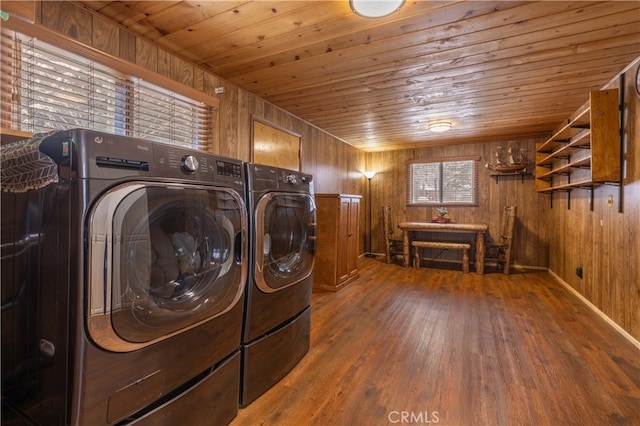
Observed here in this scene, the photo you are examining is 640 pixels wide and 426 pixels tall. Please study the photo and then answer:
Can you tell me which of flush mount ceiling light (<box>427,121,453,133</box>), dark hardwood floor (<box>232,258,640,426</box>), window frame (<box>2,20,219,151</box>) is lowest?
dark hardwood floor (<box>232,258,640,426</box>)

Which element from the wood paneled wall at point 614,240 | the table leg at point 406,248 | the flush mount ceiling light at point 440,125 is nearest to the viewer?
the wood paneled wall at point 614,240

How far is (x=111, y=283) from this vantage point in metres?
0.93

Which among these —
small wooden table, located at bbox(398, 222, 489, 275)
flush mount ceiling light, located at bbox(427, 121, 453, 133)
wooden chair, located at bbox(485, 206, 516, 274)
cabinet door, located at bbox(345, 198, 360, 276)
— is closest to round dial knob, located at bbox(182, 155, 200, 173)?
cabinet door, located at bbox(345, 198, 360, 276)

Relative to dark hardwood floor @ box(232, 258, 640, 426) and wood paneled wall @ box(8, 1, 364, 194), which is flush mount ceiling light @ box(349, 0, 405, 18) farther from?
dark hardwood floor @ box(232, 258, 640, 426)

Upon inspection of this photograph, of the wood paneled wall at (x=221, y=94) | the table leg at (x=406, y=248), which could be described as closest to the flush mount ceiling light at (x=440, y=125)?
the wood paneled wall at (x=221, y=94)

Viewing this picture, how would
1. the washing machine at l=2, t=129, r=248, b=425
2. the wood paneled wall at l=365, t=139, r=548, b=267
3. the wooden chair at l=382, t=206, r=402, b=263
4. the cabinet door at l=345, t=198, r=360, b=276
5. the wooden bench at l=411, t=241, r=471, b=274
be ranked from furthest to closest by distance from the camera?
the wooden chair at l=382, t=206, r=402, b=263, the wood paneled wall at l=365, t=139, r=548, b=267, the wooden bench at l=411, t=241, r=471, b=274, the cabinet door at l=345, t=198, r=360, b=276, the washing machine at l=2, t=129, r=248, b=425

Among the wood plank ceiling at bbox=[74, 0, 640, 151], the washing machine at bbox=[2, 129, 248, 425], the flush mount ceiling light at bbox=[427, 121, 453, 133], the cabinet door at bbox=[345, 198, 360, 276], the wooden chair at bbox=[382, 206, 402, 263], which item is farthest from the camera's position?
the wooden chair at bbox=[382, 206, 402, 263]

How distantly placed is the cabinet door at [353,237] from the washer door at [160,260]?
2.84 meters

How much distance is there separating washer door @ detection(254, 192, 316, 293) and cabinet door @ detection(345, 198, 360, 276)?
2.17 m

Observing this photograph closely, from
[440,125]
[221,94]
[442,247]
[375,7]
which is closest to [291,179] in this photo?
[375,7]

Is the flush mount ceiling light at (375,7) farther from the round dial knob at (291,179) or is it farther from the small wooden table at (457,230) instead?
the small wooden table at (457,230)

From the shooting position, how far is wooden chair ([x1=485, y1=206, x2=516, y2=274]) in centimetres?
458

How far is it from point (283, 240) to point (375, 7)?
1.47 m

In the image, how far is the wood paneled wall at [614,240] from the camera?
2303 millimetres
